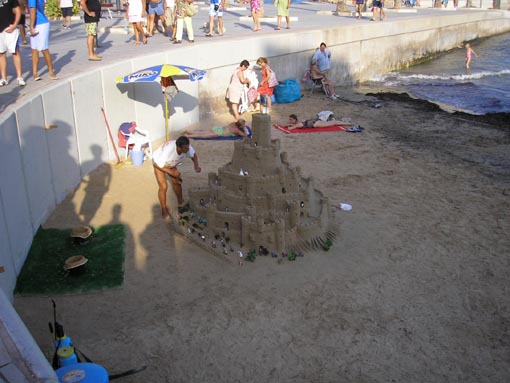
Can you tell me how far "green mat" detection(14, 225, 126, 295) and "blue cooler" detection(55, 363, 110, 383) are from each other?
2670 millimetres

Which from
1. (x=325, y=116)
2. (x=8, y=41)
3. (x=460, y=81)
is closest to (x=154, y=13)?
(x=325, y=116)

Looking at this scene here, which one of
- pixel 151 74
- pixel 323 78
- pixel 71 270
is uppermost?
pixel 151 74

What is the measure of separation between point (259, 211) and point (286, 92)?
429 inches

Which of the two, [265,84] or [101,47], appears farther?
[265,84]

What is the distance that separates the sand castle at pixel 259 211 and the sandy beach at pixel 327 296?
0.86ft

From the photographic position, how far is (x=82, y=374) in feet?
16.1

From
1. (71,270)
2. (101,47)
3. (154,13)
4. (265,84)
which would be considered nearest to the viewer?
(71,270)

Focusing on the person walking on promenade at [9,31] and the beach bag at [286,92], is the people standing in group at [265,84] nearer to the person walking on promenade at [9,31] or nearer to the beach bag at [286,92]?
the beach bag at [286,92]

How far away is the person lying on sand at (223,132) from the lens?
14.8m

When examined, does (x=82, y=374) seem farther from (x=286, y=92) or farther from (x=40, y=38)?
(x=286, y=92)

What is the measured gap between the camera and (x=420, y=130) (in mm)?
16078

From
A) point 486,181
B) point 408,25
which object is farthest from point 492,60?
point 486,181

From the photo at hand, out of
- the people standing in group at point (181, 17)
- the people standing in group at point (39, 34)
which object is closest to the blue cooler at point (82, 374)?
the people standing in group at point (39, 34)

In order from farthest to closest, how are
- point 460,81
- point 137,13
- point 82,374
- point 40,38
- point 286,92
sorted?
point 460,81
point 286,92
point 137,13
point 40,38
point 82,374
